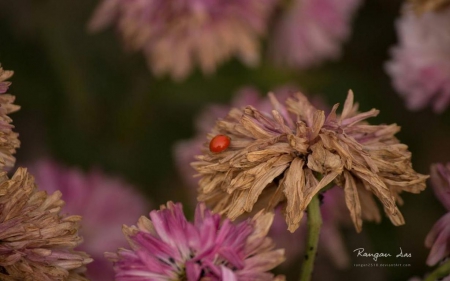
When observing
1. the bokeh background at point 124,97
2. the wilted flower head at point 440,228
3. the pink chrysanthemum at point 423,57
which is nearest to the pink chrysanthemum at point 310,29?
the bokeh background at point 124,97

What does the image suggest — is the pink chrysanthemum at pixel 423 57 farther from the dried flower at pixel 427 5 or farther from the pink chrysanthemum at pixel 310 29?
the pink chrysanthemum at pixel 310 29

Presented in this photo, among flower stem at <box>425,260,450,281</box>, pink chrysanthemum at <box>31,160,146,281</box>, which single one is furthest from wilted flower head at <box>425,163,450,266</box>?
pink chrysanthemum at <box>31,160,146,281</box>

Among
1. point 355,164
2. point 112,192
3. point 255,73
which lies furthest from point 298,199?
point 255,73

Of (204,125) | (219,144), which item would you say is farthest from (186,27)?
(219,144)

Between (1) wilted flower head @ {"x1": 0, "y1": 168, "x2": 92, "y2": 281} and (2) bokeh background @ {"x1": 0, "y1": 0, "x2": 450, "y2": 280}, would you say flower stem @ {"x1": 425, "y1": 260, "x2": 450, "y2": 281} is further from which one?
(2) bokeh background @ {"x1": 0, "y1": 0, "x2": 450, "y2": 280}

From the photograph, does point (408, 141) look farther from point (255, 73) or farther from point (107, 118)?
point (107, 118)
